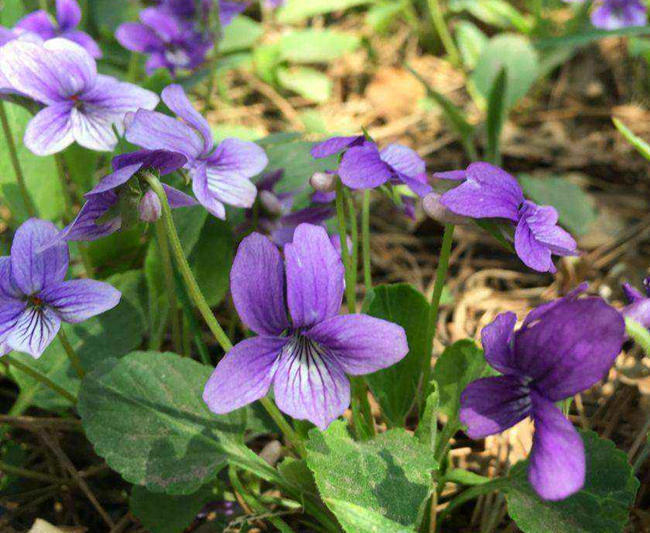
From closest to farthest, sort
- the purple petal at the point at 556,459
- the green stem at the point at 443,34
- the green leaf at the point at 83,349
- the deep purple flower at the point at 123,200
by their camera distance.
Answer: the purple petal at the point at 556,459, the deep purple flower at the point at 123,200, the green leaf at the point at 83,349, the green stem at the point at 443,34

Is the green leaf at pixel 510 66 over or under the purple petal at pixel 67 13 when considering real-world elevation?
under

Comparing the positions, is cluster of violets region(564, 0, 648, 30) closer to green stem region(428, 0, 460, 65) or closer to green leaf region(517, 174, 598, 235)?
green stem region(428, 0, 460, 65)

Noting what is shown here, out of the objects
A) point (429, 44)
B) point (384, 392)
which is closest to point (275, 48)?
point (429, 44)

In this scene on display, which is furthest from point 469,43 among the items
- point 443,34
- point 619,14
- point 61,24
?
point 61,24

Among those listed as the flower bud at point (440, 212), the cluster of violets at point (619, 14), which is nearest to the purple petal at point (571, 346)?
the flower bud at point (440, 212)

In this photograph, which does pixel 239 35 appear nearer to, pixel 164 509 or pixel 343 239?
pixel 343 239

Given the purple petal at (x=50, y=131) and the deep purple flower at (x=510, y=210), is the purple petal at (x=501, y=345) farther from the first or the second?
the purple petal at (x=50, y=131)
